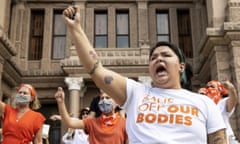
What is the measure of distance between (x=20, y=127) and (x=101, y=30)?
524 inches

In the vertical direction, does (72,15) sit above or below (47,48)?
below

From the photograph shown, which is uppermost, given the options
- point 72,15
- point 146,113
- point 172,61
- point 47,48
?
point 47,48

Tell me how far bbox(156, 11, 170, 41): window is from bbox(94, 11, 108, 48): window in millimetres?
2526

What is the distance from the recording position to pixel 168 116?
1.88 m

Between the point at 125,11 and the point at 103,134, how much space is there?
553 inches

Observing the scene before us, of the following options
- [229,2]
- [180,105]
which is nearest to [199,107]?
[180,105]

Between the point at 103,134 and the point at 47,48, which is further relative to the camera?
the point at 47,48

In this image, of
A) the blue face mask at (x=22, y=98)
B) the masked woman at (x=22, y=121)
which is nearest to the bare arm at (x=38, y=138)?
the masked woman at (x=22, y=121)

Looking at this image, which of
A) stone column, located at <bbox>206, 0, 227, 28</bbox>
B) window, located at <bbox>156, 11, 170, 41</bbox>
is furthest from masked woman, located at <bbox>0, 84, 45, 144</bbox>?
window, located at <bbox>156, 11, 170, 41</bbox>

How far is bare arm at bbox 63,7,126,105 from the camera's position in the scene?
1.87m

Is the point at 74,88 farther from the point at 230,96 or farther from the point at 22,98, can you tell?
the point at 230,96

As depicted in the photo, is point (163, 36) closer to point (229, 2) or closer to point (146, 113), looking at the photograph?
point (229, 2)

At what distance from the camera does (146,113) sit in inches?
75.2

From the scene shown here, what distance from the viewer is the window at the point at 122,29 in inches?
667
